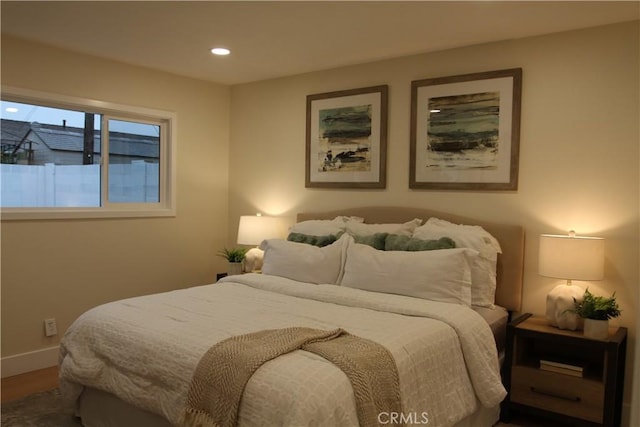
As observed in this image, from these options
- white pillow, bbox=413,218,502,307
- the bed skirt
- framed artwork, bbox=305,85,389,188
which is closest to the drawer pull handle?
the bed skirt

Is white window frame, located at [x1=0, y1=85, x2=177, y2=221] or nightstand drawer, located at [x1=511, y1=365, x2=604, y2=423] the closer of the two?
nightstand drawer, located at [x1=511, y1=365, x2=604, y2=423]

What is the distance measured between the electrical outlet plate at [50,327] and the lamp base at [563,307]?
3.44 m

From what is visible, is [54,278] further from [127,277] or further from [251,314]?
[251,314]

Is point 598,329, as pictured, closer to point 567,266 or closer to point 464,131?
point 567,266

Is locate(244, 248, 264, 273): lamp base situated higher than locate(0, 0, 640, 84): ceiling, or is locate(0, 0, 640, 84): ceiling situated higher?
locate(0, 0, 640, 84): ceiling

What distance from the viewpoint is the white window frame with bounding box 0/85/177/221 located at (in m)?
3.53

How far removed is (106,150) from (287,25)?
1953 mm

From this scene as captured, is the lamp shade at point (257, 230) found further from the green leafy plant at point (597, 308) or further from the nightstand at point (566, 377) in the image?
the green leafy plant at point (597, 308)

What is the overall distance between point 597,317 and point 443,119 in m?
1.63

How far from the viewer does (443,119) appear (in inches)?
140

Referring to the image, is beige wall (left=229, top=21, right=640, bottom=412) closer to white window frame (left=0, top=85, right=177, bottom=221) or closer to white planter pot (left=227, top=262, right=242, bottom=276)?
white planter pot (left=227, top=262, right=242, bottom=276)

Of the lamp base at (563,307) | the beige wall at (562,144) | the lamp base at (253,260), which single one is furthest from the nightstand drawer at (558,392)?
the lamp base at (253,260)

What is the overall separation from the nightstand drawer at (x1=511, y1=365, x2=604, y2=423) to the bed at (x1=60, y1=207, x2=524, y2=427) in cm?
18

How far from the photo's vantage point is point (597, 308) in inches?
106
